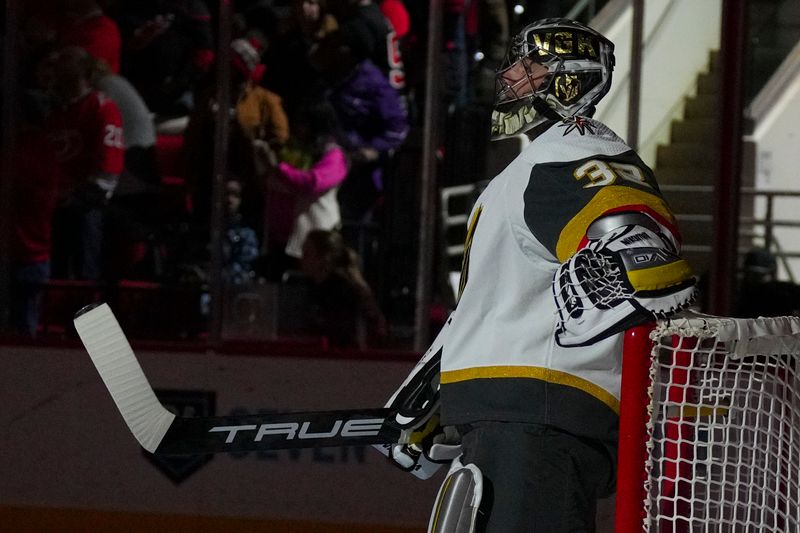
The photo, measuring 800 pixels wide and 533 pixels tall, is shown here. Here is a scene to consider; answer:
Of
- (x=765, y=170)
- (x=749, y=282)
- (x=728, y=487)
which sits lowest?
(x=728, y=487)

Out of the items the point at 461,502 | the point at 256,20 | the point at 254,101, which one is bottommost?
the point at 461,502

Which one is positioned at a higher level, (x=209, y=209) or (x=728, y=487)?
(x=209, y=209)

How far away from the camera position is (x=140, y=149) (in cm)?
464

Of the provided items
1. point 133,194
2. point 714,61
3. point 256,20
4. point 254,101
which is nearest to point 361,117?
point 254,101

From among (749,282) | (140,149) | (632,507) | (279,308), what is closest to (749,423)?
(632,507)

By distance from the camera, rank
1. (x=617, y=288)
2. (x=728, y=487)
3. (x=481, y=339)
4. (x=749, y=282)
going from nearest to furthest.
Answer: (x=617, y=288), (x=481, y=339), (x=728, y=487), (x=749, y=282)

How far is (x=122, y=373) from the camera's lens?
2529 mm

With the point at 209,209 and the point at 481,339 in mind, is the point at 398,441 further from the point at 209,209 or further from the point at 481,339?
the point at 209,209

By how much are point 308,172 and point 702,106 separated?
A: 132 cm

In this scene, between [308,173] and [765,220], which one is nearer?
[765,220]

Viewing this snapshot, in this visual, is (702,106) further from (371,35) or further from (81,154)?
(81,154)

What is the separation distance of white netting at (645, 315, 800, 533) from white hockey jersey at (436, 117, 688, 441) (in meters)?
0.11

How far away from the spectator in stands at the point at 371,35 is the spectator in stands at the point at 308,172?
0.72ft

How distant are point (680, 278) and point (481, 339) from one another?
0.37 meters
